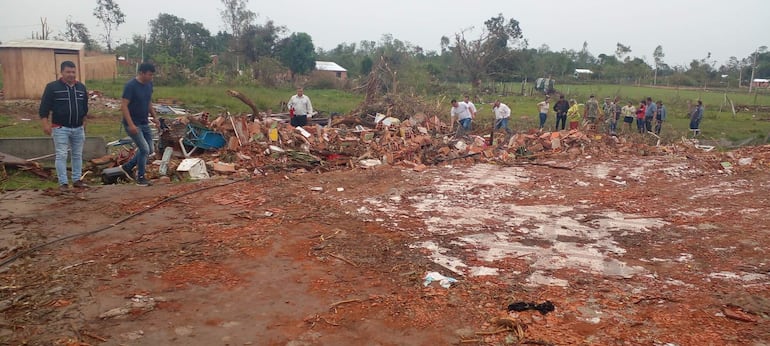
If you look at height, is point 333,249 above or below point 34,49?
below

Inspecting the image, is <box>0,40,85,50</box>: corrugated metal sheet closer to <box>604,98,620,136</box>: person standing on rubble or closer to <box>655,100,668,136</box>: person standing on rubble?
<box>604,98,620,136</box>: person standing on rubble

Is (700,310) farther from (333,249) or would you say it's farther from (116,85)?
(116,85)

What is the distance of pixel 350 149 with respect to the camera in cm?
1041

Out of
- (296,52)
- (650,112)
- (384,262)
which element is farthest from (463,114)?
(296,52)

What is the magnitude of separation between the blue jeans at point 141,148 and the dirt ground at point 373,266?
0.40m

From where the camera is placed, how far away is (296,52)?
38938 mm

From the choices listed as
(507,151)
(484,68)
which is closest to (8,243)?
(507,151)

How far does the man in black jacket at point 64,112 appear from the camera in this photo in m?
5.82

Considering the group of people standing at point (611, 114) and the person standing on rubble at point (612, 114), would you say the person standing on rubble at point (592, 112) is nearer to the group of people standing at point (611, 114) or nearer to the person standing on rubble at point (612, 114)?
the group of people standing at point (611, 114)

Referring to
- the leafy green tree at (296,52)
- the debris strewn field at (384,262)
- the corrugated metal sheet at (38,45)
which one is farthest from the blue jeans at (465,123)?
the leafy green tree at (296,52)

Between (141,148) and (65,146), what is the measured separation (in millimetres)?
856

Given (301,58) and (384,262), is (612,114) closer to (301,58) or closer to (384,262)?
(384,262)

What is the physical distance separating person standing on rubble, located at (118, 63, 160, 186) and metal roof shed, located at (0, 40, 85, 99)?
625 inches

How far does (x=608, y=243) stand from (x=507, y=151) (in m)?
6.50
